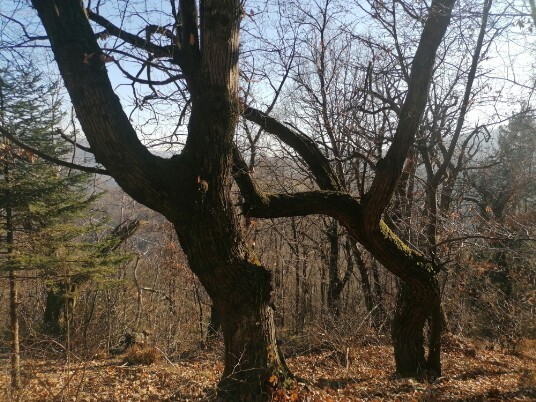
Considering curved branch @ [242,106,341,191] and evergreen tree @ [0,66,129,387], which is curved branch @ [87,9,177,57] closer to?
curved branch @ [242,106,341,191]

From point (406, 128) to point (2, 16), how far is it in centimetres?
434

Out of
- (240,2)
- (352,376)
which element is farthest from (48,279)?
(240,2)

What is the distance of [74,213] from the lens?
499 inches

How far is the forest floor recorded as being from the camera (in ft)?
16.9

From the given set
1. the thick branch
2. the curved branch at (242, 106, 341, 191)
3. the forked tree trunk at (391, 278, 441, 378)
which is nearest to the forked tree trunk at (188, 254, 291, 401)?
the thick branch

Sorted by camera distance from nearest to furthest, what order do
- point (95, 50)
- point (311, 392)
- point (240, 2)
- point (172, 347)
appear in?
1. point (95, 50)
2. point (240, 2)
3. point (311, 392)
4. point (172, 347)

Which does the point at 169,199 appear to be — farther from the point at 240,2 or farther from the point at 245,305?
the point at 240,2

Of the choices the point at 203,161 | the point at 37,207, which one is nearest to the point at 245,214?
the point at 203,161

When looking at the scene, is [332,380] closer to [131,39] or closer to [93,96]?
[93,96]

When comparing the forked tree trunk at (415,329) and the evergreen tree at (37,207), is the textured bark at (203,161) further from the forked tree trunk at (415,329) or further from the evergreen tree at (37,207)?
the evergreen tree at (37,207)

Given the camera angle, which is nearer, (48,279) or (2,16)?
(2,16)

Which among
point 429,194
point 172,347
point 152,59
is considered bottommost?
point 172,347

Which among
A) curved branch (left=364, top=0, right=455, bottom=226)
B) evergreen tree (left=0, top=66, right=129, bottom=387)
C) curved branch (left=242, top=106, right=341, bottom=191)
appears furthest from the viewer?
evergreen tree (left=0, top=66, right=129, bottom=387)

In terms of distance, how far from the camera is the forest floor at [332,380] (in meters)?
5.15
